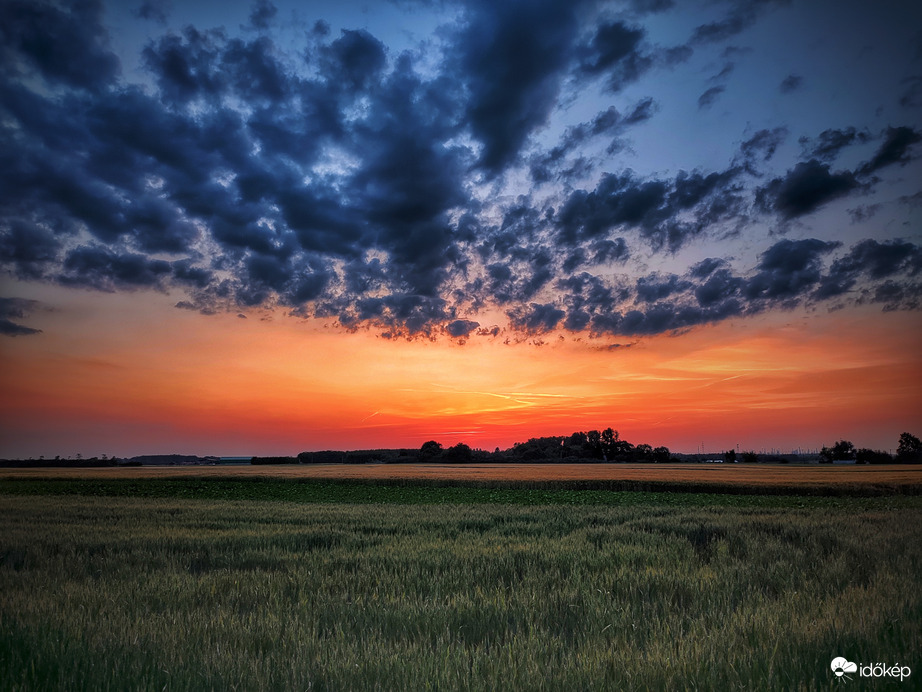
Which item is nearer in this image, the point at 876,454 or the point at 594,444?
the point at 876,454

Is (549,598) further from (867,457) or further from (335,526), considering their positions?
(867,457)

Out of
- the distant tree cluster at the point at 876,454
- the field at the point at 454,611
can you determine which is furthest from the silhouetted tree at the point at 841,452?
the field at the point at 454,611

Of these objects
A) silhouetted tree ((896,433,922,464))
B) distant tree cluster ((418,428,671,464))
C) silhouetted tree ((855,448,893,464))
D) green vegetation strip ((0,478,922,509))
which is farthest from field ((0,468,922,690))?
silhouetted tree ((896,433,922,464))

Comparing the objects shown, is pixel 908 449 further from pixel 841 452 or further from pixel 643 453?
pixel 643 453

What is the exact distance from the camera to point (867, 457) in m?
120

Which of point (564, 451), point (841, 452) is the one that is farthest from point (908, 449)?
point (564, 451)

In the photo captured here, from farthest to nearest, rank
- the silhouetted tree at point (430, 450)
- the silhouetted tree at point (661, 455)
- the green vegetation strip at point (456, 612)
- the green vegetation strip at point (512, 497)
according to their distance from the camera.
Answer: the silhouetted tree at point (430, 450)
the silhouetted tree at point (661, 455)
the green vegetation strip at point (512, 497)
the green vegetation strip at point (456, 612)

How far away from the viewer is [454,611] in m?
5.88

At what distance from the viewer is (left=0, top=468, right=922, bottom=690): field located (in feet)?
13.1

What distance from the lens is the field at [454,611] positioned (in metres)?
4.01

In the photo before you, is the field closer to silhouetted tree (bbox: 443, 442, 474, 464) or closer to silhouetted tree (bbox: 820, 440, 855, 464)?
silhouetted tree (bbox: 443, 442, 474, 464)

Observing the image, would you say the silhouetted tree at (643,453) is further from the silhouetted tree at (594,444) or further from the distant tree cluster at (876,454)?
the distant tree cluster at (876,454)

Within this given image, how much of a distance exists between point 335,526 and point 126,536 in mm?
5297

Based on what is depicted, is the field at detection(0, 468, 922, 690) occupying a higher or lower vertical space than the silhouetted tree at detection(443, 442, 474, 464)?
higher
